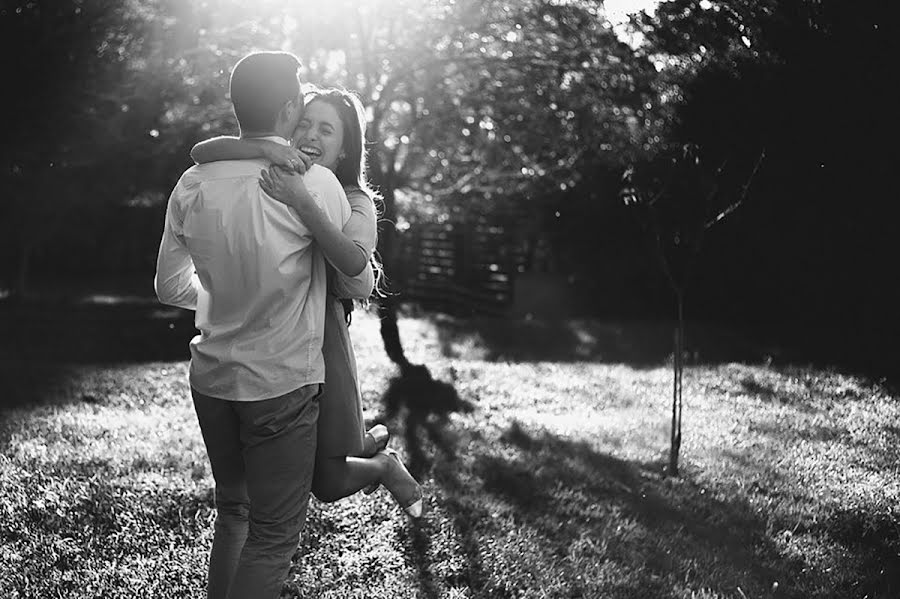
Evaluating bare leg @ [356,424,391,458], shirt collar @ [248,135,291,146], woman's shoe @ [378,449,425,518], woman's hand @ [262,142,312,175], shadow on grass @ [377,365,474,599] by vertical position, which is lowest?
shadow on grass @ [377,365,474,599]

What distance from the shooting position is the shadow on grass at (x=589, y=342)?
35.7 ft

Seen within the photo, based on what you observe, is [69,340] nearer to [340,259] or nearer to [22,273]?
[22,273]

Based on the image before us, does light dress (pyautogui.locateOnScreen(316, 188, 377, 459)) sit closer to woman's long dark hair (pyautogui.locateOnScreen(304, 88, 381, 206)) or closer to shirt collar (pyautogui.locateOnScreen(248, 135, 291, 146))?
woman's long dark hair (pyautogui.locateOnScreen(304, 88, 381, 206))

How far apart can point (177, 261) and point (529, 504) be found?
2.69 meters

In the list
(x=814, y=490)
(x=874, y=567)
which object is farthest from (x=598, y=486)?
(x=874, y=567)

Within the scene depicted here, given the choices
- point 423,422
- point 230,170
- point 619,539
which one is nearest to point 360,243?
point 230,170

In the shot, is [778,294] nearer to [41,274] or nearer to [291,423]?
[291,423]

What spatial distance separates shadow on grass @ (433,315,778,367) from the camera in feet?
35.7

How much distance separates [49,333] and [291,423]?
10.4 meters

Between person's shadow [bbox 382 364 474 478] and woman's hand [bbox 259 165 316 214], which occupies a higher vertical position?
woman's hand [bbox 259 165 316 214]

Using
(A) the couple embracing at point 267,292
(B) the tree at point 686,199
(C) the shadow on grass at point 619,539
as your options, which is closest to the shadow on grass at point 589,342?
(B) the tree at point 686,199

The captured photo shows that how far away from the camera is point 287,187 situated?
2.48m

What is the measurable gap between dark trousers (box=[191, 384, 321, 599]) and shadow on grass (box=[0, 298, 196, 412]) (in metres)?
5.07

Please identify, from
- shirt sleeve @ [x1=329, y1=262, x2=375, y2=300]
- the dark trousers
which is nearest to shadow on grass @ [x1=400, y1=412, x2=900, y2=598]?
the dark trousers
